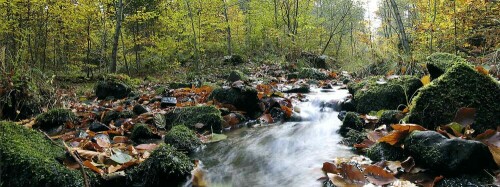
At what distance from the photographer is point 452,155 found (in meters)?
2.75

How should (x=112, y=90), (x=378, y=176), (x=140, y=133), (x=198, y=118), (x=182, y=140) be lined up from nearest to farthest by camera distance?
1. (x=378, y=176)
2. (x=182, y=140)
3. (x=140, y=133)
4. (x=198, y=118)
5. (x=112, y=90)

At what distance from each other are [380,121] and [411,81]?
1.08 m

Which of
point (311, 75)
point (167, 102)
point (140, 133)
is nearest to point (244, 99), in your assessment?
point (167, 102)

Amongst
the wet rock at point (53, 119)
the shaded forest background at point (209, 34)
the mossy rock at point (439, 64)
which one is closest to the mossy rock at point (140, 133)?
the wet rock at point (53, 119)

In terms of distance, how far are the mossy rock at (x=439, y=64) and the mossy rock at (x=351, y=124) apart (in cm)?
112

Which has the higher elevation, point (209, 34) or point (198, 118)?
point (209, 34)

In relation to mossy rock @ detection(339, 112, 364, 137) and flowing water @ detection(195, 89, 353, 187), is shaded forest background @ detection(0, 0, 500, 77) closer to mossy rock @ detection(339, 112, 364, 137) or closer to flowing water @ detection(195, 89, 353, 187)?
mossy rock @ detection(339, 112, 364, 137)

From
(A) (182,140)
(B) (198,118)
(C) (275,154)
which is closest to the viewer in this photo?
(C) (275,154)

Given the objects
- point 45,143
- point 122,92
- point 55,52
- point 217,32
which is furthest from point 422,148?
point 217,32

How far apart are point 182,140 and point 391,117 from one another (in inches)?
104

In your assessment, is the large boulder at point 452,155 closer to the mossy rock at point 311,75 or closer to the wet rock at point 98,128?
the wet rock at point 98,128

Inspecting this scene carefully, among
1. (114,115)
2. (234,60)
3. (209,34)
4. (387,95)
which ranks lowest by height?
(114,115)

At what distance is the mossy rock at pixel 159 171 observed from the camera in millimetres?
3314

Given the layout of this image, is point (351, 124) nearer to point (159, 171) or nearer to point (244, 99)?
point (244, 99)
